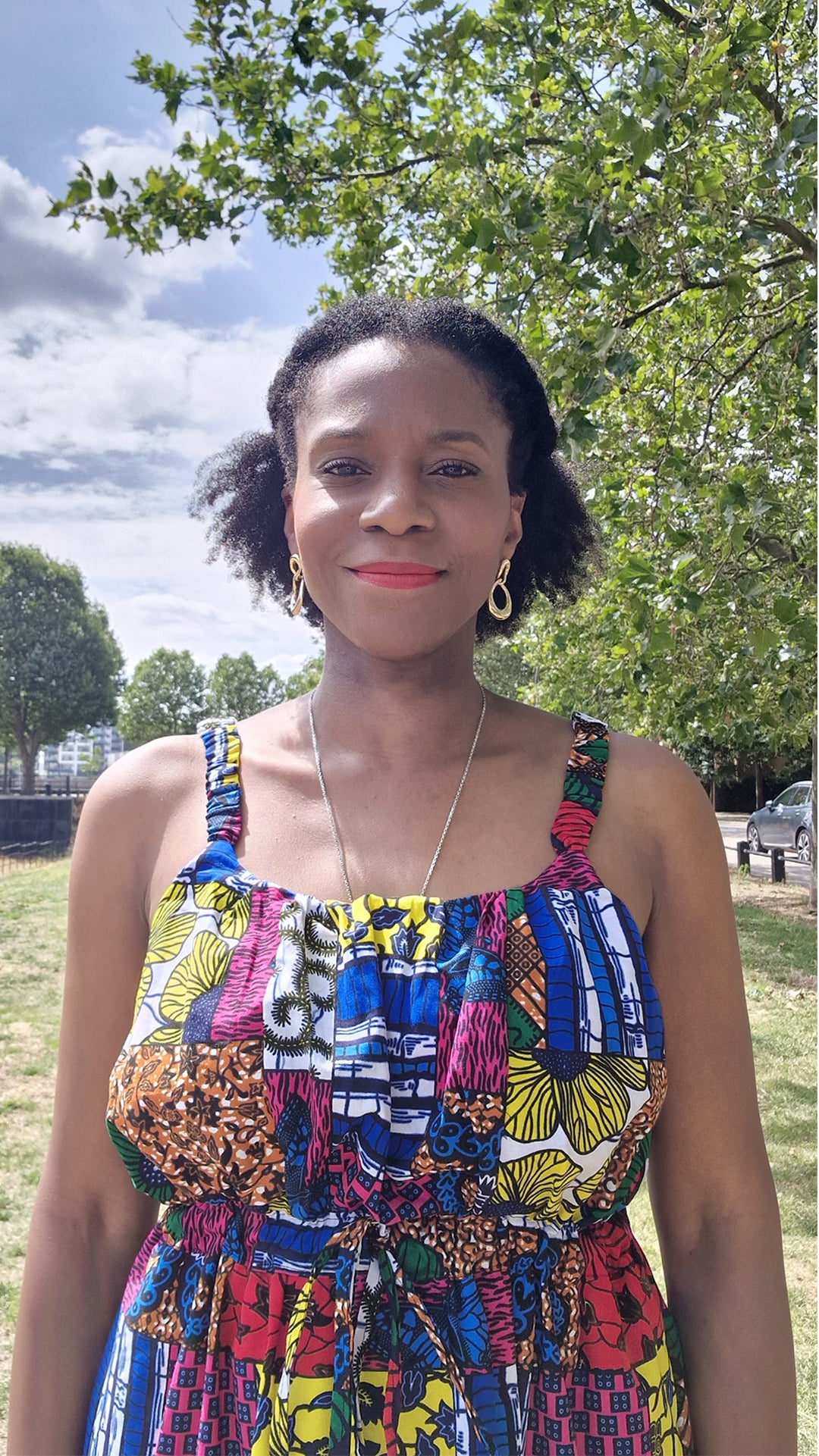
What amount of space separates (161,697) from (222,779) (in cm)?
6700

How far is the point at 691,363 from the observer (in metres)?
5.47

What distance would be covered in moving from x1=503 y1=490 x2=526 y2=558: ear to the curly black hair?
30 millimetres

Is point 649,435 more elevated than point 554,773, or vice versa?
point 649,435

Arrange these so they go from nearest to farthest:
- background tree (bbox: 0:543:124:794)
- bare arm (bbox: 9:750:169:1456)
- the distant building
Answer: bare arm (bbox: 9:750:169:1456), background tree (bbox: 0:543:124:794), the distant building

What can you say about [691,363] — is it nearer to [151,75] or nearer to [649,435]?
[649,435]

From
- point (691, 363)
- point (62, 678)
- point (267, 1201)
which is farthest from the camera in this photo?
point (62, 678)

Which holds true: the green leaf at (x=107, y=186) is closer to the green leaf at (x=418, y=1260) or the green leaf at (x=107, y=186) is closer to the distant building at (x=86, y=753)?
the green leaf at (x=418, y=1260)

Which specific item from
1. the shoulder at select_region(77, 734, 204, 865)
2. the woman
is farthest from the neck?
the shoulder at select_region(77, 734, 204, 865)

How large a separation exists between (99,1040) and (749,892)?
17.3m

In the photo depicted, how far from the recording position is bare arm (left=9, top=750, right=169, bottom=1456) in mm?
1572

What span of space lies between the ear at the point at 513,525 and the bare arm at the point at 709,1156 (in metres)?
0.56

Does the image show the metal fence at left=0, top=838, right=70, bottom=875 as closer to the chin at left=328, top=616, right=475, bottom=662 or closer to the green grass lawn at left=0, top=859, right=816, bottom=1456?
the green grass lawn at left=0, top=859, right=816, bottom=1456

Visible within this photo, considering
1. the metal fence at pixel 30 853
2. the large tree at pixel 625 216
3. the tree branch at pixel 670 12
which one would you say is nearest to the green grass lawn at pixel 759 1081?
the large tree at pixel 625 216

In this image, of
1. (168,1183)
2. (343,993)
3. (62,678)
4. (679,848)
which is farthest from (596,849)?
(62,678)
